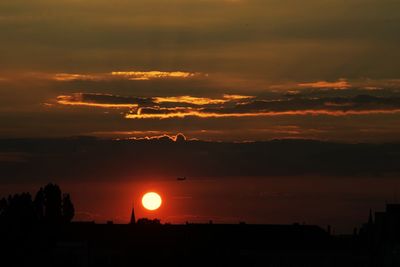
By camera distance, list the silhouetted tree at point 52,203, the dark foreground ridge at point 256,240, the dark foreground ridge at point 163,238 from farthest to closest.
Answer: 1. the silhouetted tree at point 52,203
2. the dark foreground ridge at point 256,240
3. the dark foreground ridge at point 163,238

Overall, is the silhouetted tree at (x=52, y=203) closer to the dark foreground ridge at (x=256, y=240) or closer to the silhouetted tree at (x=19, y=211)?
the dark foreground ridge at (x=256, y=240)

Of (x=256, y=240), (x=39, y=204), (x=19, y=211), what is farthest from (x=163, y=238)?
(x=256, y=240)

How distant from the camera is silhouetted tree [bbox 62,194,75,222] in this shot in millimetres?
166500

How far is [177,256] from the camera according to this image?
373ft

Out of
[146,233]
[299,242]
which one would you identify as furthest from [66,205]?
[299,242]

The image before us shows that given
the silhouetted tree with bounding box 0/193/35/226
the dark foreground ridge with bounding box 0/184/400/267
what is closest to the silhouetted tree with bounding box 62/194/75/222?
the dark foreground ridge with bounding box 0/184/400/267

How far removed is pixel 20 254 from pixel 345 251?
2383 inches

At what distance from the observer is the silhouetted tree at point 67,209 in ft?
546

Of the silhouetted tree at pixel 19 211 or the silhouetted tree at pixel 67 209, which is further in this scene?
the silhouetted tree at pixel 67 209

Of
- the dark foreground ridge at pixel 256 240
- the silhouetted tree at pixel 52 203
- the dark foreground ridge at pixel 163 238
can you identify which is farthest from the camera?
the silhouetted tree at pixel 52 203

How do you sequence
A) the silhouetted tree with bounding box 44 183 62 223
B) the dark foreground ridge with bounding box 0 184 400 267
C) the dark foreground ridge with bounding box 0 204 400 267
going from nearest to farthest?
the dark foreground ridge with bounding box 0 184 400 267
the dark foreground ridge with bounding box 0 204 400 267
the silhouetted tree with bounding box 44 183 62 223

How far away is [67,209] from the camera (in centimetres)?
16712

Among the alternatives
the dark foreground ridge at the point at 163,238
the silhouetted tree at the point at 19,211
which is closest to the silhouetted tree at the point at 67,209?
the dark foreground ridge at the point at 163,238

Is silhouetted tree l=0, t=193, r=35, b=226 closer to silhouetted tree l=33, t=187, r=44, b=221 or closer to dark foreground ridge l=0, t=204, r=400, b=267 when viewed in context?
dark foreground ridge l=0, t=204, r=400, b=267
